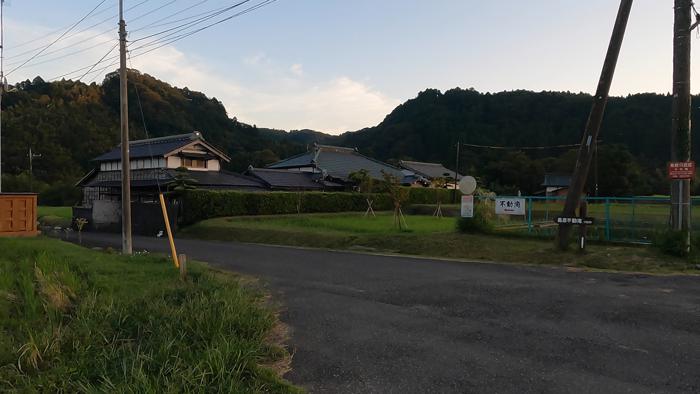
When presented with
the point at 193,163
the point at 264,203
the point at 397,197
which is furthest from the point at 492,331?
the point at 193,163

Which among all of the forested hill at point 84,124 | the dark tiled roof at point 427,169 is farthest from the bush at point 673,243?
the forested hill at point 84,124

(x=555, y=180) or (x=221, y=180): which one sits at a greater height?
(x=555, y=180)

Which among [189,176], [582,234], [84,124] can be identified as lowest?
[582,234]

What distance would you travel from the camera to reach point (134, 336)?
5.29m

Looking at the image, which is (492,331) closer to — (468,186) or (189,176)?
(468,186)

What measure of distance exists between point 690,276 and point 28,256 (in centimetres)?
1380

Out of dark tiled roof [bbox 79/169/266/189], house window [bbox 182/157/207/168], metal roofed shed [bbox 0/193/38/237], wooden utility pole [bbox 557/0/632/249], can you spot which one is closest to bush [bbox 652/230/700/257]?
wooden utility pole [bbox 557/0/632/249]

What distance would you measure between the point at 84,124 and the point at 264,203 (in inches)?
1459

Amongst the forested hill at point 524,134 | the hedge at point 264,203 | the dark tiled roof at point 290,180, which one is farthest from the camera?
the forested hill at point 524,134

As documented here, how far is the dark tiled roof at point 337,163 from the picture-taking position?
1708 inches

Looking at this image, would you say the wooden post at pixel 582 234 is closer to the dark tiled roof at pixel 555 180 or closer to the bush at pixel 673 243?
the bush at pixel 673 243

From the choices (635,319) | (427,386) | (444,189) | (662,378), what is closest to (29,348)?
(427,386)

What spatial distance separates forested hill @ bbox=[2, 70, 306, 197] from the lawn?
43746 mm

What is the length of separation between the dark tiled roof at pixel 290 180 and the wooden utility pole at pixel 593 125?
27.4 metres
